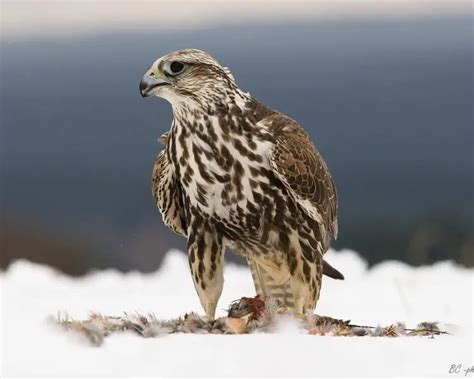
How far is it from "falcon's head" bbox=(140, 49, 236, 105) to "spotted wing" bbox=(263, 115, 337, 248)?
0.40 metres

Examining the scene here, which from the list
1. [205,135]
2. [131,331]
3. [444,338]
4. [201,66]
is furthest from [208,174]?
[444,338]

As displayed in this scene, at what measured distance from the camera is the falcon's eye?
17.9ft

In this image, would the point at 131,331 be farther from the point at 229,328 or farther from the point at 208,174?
the point at 208,174

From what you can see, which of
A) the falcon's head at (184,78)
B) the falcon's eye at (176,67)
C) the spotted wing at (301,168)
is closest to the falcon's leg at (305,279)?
the spotted wing at (301,168)

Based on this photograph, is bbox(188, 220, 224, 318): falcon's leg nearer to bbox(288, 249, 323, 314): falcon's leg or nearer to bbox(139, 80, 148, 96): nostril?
bbox(288, 249, 323, 314): falcon's leg

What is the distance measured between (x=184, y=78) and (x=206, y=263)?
3.63ft

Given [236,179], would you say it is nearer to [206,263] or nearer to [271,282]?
[206,263]

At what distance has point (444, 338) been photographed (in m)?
5.73

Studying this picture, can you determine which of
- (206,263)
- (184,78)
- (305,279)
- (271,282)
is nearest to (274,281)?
(271,282)

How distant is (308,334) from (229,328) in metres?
0.43

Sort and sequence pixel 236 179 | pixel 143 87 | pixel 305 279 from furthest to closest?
1. pixel 305 279
2. pixel 236 179
3. pixel 143 87

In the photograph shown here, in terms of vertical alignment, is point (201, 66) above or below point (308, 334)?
above

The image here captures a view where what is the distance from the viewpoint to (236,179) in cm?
553

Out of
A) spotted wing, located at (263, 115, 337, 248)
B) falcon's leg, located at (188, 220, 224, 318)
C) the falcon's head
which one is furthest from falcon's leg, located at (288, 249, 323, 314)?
the falcon's head
